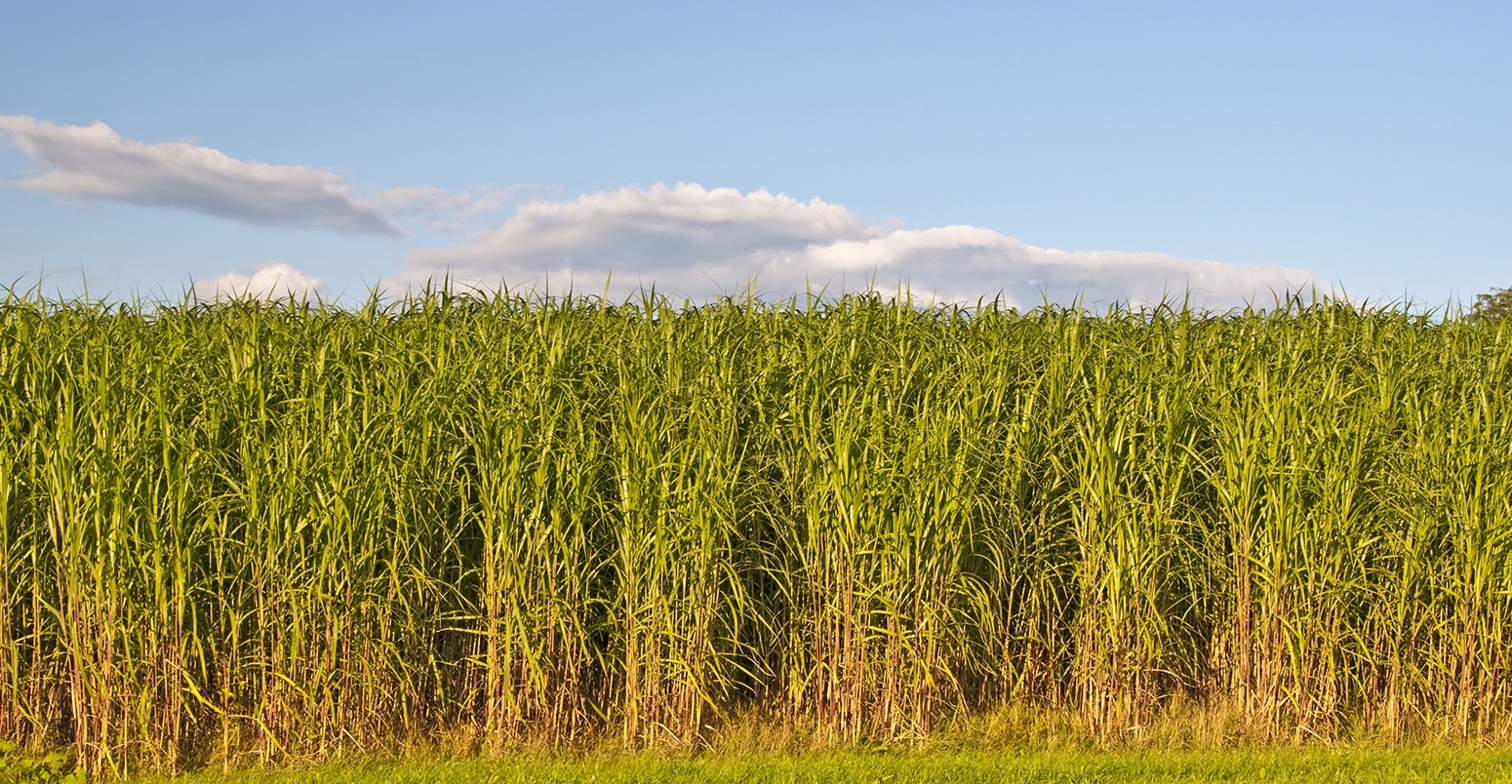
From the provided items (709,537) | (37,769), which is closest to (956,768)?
(709,537)

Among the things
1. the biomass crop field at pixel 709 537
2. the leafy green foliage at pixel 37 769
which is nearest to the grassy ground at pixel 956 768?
the biomass crop field at pixel 709 537

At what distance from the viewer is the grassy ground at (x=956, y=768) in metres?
4.86

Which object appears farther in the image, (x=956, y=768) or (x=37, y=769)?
(x=956, y=768)

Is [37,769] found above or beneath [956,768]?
beneath

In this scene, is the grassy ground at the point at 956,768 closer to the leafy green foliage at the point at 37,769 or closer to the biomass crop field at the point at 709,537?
the biomass crop field at the point at 709,537

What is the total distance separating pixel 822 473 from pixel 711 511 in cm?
53

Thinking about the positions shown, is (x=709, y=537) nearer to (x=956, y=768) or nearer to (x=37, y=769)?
(x=956, y=768)

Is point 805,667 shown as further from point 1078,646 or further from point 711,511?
point 1078,646

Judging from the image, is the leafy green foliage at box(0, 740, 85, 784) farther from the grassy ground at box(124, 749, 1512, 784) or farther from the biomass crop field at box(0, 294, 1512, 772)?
the grassy ground at box(124, 749, 1512, 784)

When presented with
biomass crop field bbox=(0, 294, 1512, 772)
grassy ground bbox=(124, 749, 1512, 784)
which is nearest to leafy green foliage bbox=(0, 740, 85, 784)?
biomass crop field bbox=(0, 294, 1512, 772)

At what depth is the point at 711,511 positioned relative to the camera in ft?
16.6

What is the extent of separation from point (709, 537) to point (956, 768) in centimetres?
144

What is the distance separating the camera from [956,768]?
5004 millimetres

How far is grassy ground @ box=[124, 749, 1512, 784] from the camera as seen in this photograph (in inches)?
191
